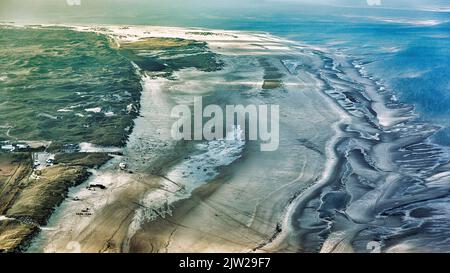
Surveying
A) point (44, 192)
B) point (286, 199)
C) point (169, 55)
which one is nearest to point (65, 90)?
point (169, 55)

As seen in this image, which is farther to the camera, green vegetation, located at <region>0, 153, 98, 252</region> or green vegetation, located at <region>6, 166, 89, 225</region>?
green vegetation, located at <region>6, 166, 89, 225</region>

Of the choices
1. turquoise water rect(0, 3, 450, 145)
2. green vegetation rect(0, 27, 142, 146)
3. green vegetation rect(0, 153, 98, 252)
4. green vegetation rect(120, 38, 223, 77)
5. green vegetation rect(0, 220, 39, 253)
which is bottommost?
green vegetation rect(0, 220, 39, 253)

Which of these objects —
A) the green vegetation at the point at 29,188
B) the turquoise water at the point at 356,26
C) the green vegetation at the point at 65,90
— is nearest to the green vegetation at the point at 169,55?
the green vegetation at the point at 65,90

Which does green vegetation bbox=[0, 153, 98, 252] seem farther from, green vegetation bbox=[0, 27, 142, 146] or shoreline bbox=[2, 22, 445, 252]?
green vegetation bbox=[0, 27, 142, 146]

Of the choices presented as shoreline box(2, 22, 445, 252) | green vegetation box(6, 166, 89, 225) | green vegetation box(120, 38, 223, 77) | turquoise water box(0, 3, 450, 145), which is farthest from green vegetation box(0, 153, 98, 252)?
turquoise water box(0, 3, 450, 145)

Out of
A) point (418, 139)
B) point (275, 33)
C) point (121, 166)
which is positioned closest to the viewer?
point (121, 166)

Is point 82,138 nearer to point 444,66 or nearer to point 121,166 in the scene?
point 121,166

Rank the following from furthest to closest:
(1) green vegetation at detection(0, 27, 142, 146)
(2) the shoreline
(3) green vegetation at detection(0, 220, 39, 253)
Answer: (1) green vegetation at detection(0, 27, 142, 146) < (2) the shoreline < (3) green vegetation at detection(0, 220, 39, 253)

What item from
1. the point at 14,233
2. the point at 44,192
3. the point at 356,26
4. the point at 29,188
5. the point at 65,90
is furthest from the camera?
the point at 356,26

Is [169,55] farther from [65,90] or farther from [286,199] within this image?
[286,199]

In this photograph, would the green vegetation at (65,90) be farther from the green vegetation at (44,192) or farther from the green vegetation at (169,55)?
the green vegetation at (44,192)
